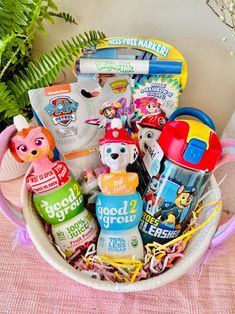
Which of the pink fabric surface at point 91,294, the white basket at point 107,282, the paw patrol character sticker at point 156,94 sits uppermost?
the paw patrol character sticker at point 156,94

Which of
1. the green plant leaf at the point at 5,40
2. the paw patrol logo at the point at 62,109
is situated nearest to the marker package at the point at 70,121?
the paw patrol logo at the point at 62,109

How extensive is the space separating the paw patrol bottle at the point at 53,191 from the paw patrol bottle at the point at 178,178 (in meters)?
0.12

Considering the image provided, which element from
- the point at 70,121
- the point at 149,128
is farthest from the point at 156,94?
the point at 70,121

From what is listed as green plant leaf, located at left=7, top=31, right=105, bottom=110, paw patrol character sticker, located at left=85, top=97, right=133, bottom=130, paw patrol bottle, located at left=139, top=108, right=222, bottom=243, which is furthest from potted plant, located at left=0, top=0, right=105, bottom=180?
paw patrol bottle, located at left=139, top=108, right=222, bottom=243

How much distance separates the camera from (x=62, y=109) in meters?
0.72

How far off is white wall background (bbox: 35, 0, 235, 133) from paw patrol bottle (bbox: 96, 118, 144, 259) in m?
0.26

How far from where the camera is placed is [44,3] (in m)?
0.80

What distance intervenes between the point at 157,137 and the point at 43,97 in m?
0.23

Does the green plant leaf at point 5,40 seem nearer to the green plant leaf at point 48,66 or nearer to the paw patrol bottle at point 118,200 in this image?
the green plant leaf at point 48,66

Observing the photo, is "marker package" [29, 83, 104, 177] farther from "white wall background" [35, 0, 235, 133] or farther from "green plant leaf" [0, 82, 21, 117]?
"white wall background" [35, 0, 235, 133]

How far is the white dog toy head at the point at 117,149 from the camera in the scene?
631mm

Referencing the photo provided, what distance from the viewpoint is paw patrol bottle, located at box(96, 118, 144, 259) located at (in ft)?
2.09

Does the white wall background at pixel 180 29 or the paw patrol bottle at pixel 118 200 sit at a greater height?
Answer: the white wall background at pixel 180 29

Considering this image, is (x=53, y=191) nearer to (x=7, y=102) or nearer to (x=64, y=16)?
(x=7, y=102)
